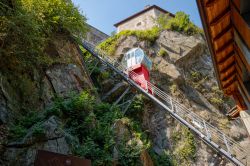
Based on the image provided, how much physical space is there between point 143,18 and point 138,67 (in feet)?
55.9

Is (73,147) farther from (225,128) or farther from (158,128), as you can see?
(225,128)

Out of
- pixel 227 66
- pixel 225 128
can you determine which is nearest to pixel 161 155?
pixel 225 128

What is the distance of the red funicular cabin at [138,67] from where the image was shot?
663 inches

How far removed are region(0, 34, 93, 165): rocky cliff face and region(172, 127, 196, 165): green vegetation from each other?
646cm

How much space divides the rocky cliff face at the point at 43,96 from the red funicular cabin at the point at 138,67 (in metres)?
4.59

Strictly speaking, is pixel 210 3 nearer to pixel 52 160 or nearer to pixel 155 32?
pixel 52 160

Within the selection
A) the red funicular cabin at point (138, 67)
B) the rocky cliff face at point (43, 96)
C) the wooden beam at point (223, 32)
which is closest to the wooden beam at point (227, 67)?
the wooden beam at point (223, 32)

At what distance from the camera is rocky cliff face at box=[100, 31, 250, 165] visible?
51.4 ft

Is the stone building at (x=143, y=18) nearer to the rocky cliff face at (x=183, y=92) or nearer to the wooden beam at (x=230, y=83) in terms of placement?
the rocky cliff face at (x=183, y=92)

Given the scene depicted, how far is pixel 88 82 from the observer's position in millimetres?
12602

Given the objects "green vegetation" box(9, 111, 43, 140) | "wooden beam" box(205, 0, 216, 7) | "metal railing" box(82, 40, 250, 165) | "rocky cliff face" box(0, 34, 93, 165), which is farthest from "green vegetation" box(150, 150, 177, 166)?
"wooden beam" box(205, 0, 216, 7)

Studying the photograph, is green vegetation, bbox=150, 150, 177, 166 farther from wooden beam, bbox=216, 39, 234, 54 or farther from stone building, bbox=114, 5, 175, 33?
stone building, bbox=114, 5, 175, 33

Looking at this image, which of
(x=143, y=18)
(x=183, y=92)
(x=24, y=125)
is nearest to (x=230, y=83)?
(x=24, y=125)

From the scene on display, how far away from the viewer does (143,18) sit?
3334cm
